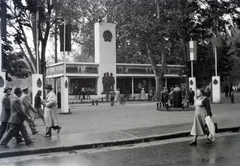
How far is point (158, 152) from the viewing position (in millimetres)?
8867

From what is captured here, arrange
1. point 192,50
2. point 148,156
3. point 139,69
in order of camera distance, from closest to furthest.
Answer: point 148,156, point 192,50, point 139,69

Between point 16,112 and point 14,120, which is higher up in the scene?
point 16,112

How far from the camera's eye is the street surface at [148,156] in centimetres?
752

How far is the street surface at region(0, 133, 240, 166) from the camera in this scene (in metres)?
7.52

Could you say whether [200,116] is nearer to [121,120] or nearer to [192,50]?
[121,120]

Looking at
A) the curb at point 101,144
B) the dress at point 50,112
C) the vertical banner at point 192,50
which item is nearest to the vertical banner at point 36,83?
the dress at point 50,112

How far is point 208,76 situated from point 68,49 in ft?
79.5

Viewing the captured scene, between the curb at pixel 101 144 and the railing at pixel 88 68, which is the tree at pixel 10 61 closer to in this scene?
the railing at pixel 88 68

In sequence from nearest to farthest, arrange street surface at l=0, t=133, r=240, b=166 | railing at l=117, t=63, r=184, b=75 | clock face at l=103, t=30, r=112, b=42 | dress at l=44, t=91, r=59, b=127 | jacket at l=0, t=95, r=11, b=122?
street surface at l=0, t=133, r=240, b=166 < jacket at l=0, t=95, r=11, b=122 < dress at l=44, t=91, r=59, b=127 < clock face at l=103, t=30, r=112, b=42 < railing at l=117, t=63, r=184, b=75

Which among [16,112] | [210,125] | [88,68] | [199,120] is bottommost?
[210,125]

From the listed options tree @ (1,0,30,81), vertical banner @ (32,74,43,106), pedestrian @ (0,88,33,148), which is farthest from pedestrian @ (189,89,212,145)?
tree @ (1,0,30,81)

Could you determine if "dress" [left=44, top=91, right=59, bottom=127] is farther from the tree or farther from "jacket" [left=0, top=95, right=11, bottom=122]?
the tree

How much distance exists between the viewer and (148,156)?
8328mm

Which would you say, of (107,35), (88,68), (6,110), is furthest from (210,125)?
(107,35)
